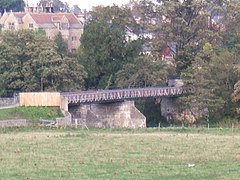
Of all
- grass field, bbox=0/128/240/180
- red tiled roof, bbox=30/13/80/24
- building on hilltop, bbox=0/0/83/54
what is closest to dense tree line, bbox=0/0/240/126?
building on hilltop, bbox=0/0/83/54

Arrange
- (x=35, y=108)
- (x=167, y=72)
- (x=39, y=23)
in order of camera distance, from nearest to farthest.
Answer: (x=35, y=108) → (x=167, y=72) → (x=39, y=23)

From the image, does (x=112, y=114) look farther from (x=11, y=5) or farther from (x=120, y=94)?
(x=11, y=5)

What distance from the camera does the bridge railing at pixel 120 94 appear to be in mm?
70812

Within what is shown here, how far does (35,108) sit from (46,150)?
3719cm

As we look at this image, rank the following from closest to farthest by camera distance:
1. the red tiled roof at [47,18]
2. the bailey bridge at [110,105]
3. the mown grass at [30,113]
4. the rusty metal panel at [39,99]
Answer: the mown grass at [30,113] → the rusty metal panel at [39,99] → the bailey bridge at [110,105] → the red tiled roof at [47,18]

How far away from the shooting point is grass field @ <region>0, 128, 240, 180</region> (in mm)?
22922

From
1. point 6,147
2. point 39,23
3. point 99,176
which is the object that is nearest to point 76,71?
point 39,23

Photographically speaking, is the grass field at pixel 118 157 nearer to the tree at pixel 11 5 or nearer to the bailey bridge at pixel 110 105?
the bailey bridge at pixel 110 105

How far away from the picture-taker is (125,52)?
87.2 meters

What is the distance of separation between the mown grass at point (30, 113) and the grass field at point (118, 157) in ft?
88.9

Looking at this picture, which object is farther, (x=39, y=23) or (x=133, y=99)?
(x=39, y=23)

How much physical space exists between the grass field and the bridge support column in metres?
34.6

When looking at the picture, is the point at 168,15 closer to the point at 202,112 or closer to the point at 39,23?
the point at 202,112

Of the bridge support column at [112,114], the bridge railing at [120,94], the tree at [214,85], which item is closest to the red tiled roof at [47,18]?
the bridge railing at [120,94]
